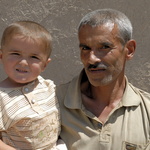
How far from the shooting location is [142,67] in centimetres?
395

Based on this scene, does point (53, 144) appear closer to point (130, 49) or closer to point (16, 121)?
point (16, 121)

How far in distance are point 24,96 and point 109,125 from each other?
2.11 ft

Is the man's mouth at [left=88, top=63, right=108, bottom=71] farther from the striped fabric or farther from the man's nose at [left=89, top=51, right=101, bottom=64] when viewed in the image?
the striped fabric

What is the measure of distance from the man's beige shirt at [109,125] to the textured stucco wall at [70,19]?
720mm

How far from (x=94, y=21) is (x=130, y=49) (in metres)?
0.39

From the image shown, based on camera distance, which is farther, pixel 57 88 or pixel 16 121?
pixel 57 88

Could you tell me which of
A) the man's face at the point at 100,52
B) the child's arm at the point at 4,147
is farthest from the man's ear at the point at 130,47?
the child's arm at the point at 4,147

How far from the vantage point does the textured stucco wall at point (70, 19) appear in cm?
385

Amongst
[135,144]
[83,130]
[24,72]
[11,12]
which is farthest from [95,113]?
[11,12]

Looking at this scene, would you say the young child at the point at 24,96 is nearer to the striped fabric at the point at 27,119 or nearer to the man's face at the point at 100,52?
the striped fabric at the point at 27,119

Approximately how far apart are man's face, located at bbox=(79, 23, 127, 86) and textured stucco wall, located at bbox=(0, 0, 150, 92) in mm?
712

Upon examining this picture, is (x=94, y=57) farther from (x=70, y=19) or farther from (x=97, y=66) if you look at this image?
(x=70, y=19)

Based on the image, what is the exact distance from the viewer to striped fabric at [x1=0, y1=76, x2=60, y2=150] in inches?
112

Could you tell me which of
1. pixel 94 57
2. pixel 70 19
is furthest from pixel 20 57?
pixel 70 19
